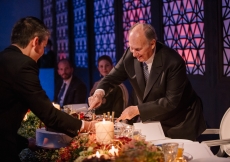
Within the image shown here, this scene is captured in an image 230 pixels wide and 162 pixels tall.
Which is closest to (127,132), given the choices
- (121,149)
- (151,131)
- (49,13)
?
(151,131)

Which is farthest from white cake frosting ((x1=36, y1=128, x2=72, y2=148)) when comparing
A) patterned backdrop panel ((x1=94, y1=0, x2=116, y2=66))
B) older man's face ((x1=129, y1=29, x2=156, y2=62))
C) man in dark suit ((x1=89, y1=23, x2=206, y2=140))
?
patterned backdrop panel ((x1=94, y1=0, x2=116, y2=66))

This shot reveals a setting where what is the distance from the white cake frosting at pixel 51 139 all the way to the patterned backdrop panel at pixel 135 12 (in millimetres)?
4008

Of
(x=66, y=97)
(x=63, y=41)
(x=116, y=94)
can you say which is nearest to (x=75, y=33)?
(x=63, y=41)

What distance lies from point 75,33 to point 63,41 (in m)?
0.57

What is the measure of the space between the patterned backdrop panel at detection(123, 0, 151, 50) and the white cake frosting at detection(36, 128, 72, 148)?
13.1 ft

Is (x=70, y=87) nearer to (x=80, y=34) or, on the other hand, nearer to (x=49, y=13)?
(x=80, y=34)

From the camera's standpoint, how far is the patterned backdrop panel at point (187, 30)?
17.0 feet

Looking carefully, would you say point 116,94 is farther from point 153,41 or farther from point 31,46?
point 31,46

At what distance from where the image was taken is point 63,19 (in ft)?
29.7

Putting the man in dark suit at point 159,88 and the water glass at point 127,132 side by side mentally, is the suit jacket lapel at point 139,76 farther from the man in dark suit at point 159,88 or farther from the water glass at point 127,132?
the water glass at point 127,132

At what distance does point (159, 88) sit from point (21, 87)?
1.21m

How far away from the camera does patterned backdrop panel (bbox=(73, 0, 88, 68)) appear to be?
8.27 metres

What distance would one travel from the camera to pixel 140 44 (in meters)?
2.91

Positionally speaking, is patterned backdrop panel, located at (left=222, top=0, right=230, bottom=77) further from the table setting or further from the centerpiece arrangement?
the centerpiece arrangement
